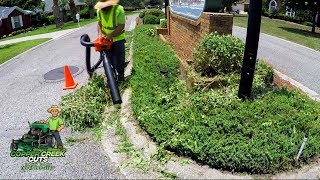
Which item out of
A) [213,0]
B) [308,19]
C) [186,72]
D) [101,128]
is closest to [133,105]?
[101,128]

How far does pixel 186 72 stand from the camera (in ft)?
20.5

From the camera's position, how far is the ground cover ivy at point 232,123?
12.3 feet

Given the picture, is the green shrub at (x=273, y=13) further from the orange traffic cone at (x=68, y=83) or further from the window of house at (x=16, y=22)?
the orange traffic cone at (x=68, y=83)

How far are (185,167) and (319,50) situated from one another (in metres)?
12.1

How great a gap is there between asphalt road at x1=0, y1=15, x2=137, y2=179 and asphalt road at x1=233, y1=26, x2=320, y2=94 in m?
5.20

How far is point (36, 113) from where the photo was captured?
5.99m

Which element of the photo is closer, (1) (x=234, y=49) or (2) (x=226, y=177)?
(2) (x=226, y=177)

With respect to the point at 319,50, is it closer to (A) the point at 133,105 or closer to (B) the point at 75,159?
(A) the point at 133,105

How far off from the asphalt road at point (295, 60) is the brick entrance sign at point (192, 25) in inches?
57.0

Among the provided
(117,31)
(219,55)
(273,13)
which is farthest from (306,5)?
(117,31)

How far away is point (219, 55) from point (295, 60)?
21.7 feet

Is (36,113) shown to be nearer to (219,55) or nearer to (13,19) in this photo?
(219,55)
